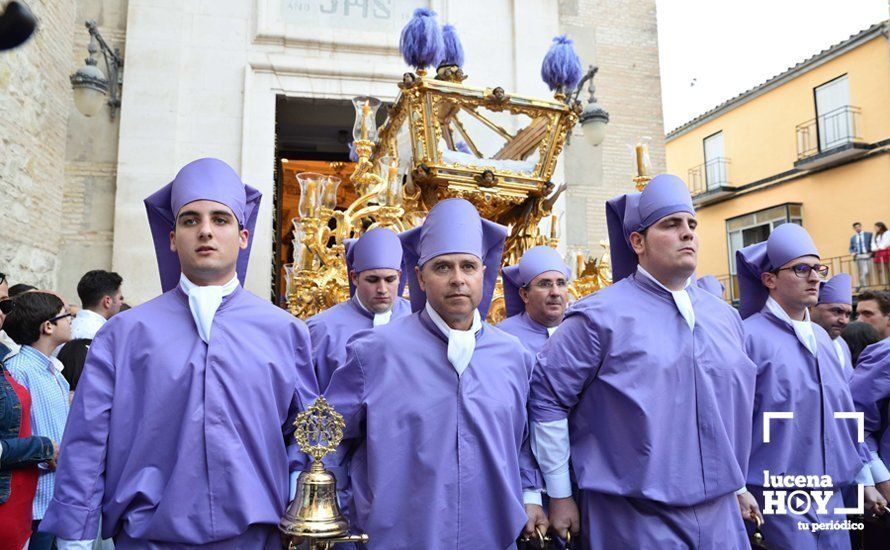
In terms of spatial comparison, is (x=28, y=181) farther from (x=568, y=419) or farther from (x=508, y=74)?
(x=568, y=419)

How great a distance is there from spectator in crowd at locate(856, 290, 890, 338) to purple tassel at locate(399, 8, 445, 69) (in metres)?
4.23

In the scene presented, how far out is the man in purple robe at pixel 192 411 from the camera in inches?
84.3

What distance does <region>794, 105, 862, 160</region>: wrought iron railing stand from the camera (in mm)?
18641

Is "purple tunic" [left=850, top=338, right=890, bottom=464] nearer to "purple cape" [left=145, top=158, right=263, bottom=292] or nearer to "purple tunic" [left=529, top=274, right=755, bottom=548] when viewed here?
"purple tunic" [left=529, top=274, right=755, bottom=548]

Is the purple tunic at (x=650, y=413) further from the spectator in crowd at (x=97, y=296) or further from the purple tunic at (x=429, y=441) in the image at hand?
the spectator in crowd at (x=97, y=296)

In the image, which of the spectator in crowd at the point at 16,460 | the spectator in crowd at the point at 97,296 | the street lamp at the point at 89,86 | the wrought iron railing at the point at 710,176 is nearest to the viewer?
the spectator in crowd at the point at 16,460

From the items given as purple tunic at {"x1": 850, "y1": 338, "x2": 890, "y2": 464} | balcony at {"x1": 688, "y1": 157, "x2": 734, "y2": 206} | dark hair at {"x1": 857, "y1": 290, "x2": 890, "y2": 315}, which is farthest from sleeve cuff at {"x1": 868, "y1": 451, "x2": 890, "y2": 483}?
balcony at {"x1": 688, "y1": 157, "x2": 734, "y2": 206}

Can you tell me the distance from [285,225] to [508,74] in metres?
6.09

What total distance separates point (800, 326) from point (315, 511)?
9.63 ft

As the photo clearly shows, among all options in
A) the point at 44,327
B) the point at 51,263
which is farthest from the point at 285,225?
the point at 44,327

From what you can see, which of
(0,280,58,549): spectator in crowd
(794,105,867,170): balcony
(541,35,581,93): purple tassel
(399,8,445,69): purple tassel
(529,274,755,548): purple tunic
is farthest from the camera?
(794,105,867,170): balcony

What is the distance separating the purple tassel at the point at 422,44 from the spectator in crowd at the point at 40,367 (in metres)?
3.56

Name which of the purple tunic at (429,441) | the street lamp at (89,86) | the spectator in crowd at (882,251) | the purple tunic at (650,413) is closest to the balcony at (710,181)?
the spectator in crowd at (882,251)

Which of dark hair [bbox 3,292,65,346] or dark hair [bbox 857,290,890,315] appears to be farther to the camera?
dark hair [bbox 857,290,890,315]
